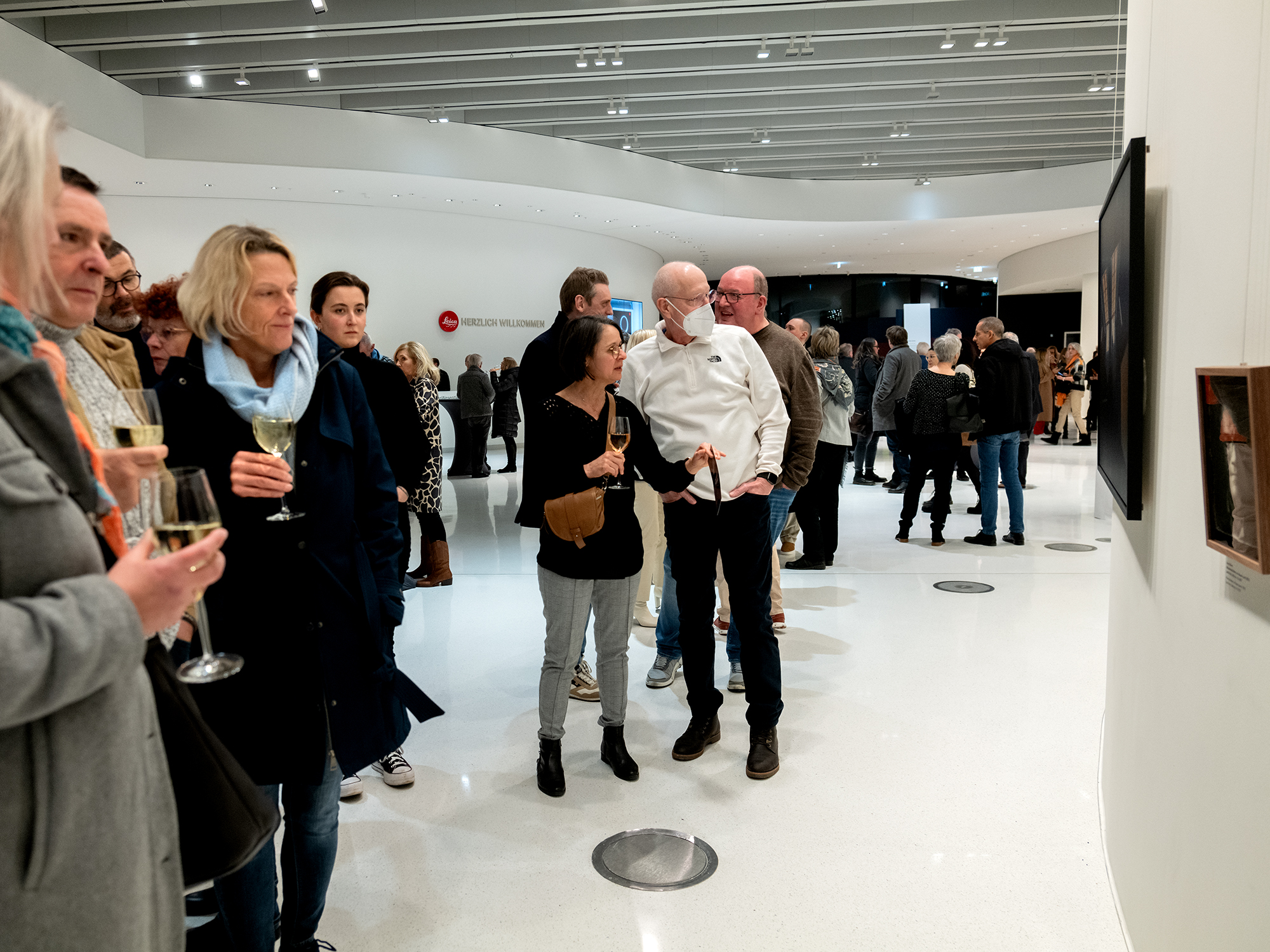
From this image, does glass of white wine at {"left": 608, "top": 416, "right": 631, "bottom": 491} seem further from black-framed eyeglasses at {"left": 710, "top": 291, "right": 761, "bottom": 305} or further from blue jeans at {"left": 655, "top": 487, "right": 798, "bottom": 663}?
blue jeans at {"left": 655, "top": 487, "right": 798, "bottom": 663}

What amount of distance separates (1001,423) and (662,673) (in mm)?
4054

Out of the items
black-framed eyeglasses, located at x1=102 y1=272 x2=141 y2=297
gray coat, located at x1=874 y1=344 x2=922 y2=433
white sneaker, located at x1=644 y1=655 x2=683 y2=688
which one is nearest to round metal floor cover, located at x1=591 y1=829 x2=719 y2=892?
white sneaker, located at x1=644 y1=655 x2=683 y2=688

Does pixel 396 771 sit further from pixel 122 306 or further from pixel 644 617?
pixel 644 617

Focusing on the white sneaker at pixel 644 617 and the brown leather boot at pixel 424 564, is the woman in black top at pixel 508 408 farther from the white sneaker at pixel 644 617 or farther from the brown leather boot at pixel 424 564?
the white sneaker at pixel 644 617

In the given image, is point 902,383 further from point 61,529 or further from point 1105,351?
point 61,529

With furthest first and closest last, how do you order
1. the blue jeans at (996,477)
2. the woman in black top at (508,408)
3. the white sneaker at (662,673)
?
the woman in black top at (508,408) < the blue jeans at (996,477) < the white sneaker at (662,673)

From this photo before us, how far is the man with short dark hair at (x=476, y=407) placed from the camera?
38.1ft

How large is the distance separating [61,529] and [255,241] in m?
1.01

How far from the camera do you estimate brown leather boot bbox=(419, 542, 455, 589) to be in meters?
5.67

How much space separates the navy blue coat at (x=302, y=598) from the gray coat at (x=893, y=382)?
769cm

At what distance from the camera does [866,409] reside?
10.9 meters

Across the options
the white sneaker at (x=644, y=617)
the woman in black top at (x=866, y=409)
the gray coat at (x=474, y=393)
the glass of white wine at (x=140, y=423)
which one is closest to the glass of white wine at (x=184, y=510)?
the glass of white wine at (x=140, y=423)

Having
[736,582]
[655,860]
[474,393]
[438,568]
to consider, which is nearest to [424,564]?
[438,568]

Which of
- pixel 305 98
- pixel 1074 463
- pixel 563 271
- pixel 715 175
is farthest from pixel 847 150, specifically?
pixel 305 98
